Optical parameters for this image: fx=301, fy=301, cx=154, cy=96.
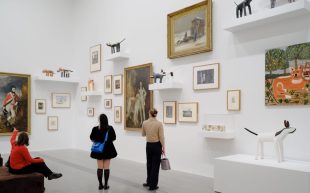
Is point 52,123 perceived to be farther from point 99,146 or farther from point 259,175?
point 259,175

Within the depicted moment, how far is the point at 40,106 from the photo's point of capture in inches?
590

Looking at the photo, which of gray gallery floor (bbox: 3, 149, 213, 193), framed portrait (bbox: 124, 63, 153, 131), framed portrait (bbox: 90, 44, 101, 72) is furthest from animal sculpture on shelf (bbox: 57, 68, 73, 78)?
gray gallery floor (bbox: 3, 149, 213, 193)

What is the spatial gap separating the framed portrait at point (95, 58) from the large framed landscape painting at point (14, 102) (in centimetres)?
311

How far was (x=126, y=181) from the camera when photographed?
27.7ft

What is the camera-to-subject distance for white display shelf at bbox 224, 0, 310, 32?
6.86 metres

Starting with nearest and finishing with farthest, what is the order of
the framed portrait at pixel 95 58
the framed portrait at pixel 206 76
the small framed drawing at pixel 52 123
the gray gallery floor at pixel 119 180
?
the gray gallery floor at pixel 119 180 → the framed portrait at pixel 206 76 → the framed portrait at pixel 95 58 → the small framed drawing at pixel 52 123

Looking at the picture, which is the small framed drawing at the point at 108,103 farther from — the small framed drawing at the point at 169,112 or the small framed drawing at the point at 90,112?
the small framed drawing at the point at 169,112

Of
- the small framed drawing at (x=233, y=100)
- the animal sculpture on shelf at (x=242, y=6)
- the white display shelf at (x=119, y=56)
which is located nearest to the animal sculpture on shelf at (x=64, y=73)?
the white display shelf at (x=119, y=56)

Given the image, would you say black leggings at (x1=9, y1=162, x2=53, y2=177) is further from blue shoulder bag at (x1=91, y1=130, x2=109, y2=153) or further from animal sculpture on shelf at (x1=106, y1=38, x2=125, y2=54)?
animal sculpture on shelf at (x1=106, y1=38, x2=125, y2=54)

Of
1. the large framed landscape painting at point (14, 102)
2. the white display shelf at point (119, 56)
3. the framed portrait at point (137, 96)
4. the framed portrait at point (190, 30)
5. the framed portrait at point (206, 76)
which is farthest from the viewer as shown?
the large framed landscape painting at point (14, 102)

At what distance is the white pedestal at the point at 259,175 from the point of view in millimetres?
6012

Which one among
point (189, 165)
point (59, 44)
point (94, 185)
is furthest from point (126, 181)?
point (59, 44)

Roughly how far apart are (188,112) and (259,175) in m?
3.64

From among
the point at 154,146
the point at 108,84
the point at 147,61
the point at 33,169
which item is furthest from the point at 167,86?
the point at 33,169
